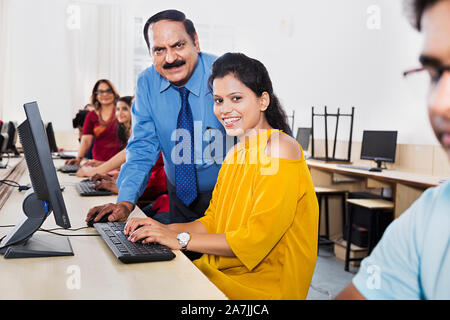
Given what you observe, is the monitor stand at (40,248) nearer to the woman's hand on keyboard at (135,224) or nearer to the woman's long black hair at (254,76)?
the woman's hand on keyboard at (135,224)

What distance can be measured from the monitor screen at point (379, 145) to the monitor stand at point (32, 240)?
3.26 m

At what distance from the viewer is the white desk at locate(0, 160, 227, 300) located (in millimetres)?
905

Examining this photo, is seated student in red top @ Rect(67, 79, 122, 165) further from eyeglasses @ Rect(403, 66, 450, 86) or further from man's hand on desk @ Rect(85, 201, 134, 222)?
eyeglasses @ Rect(403, 66, 450, 86)

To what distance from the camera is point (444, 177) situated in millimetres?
3383

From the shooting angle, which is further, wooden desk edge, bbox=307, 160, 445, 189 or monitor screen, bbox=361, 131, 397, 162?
monitor screen, bbox=361, 131, 397, 162

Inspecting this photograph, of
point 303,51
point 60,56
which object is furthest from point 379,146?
point 60,56

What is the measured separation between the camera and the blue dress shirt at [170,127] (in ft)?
6.36

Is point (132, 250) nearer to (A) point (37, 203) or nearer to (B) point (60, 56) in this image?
(A) point (37, 203)

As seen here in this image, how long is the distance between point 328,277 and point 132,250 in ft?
8.07

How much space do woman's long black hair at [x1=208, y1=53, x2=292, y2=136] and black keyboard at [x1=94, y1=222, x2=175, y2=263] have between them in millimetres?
607

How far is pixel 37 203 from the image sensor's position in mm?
1276

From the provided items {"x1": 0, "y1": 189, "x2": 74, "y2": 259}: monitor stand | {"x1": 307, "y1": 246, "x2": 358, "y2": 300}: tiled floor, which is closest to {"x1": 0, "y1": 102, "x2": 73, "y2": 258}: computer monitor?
{"x1": 0, "y1": 189, "x2": 74, "y2": 259}: monitor stand

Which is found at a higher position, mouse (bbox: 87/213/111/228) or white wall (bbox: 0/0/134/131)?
white wall (bbox: 0/0/134/131)
